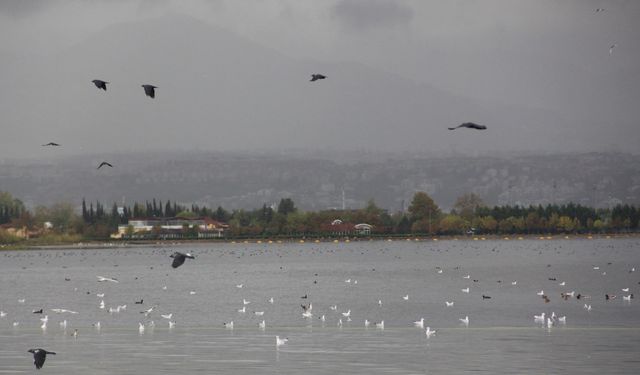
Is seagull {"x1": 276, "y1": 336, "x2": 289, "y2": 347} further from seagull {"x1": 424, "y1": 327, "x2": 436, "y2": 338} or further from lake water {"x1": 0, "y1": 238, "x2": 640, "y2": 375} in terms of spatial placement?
seagull {"x1": 424, "y1": 327, "x2": 436, "y2": 338}

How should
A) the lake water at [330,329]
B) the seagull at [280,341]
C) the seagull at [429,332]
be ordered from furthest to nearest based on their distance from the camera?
the seagull at [429,332]
the seagull at [280,341]
the lake water at [330,329]

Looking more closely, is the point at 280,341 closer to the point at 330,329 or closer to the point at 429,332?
the point at 429,332

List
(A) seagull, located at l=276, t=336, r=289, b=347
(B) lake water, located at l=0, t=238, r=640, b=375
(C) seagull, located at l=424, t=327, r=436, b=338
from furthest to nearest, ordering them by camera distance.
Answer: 1. (C) seagull, located at l=424, t=327, r=436, b=338
2. (A) seagull, located at l=276, t=336, r=289, b=347
3. (B) lake water, located at l=0, t=238, r=640, b=375

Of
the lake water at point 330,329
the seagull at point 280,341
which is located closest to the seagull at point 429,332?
the lake water at point 330,329

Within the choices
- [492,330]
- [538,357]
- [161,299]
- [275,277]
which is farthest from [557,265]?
[538,357]

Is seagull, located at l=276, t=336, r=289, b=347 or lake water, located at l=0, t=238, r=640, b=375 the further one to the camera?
seagull, located at l=276, t=336, r=289, b=347

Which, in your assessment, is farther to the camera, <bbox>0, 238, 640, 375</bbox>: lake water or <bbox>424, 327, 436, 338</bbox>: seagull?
<bbox>424, 327, 436, 338</bbox>: seagull

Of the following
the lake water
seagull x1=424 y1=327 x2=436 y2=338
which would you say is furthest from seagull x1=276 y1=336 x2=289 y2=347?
seagull x1=424 y1=327 x2=436 y2=338

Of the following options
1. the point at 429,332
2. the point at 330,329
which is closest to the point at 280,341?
the point at 429,332

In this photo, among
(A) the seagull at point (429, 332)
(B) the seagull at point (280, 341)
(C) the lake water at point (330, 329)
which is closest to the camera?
(C) the lake water at point (330, 329)

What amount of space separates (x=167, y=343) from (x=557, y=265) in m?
96.7

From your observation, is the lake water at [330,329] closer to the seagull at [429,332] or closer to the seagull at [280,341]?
the seagull at [280,341]

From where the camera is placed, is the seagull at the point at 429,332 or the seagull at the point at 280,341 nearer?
the seagull at the point at 280,341

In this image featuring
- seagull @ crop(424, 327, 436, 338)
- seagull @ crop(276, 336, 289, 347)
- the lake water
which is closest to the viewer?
the lake water
